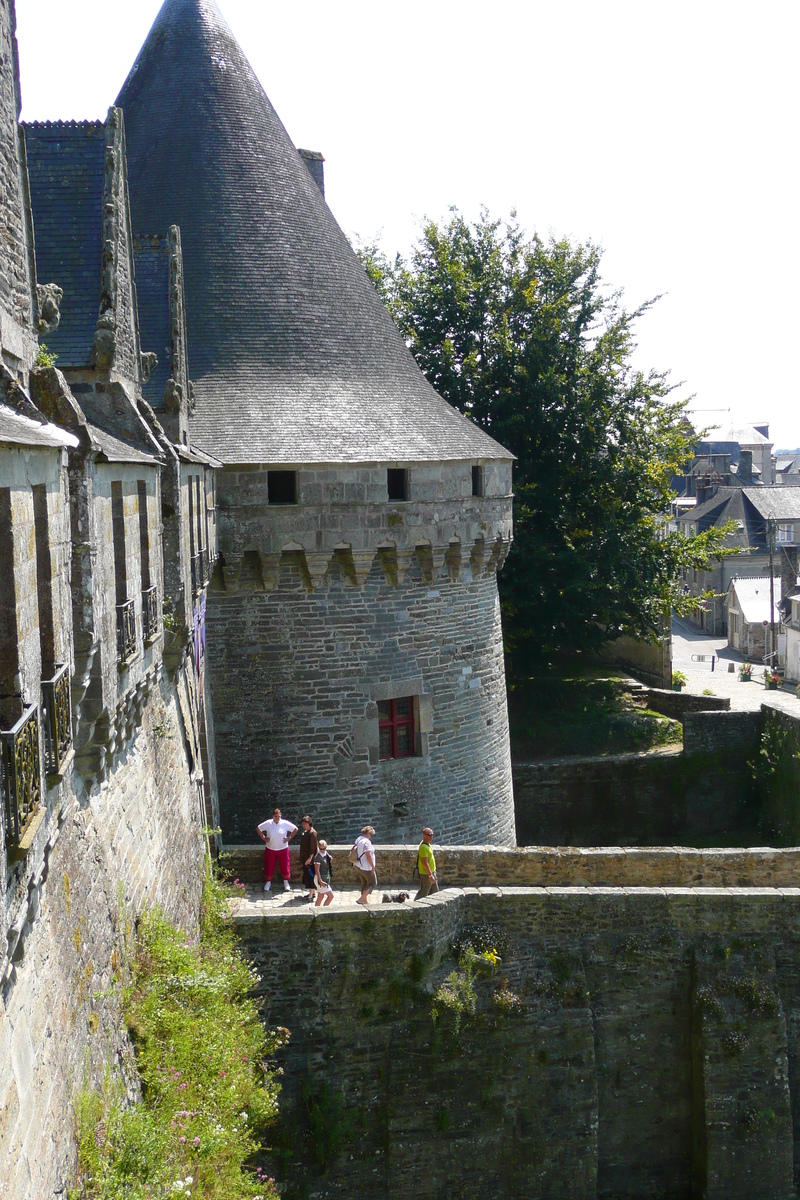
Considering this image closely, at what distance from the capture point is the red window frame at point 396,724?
46.9 feet

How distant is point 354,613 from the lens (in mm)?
13898

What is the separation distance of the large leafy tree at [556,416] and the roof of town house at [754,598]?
19652mm

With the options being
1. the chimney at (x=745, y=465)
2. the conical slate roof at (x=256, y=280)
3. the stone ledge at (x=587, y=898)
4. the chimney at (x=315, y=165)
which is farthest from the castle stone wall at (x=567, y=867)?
the chimney at (x=745, y=465)

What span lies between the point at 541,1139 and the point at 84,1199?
23.6 feet

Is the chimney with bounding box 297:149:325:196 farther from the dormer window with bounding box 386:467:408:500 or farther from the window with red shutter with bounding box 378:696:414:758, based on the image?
the window with red shutter with bounding box 378:696:414:758

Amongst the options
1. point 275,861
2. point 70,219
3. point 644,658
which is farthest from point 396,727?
point 644,658

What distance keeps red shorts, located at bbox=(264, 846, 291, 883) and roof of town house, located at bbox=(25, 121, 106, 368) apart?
6272 mm

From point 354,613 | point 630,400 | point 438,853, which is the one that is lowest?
point 438,853

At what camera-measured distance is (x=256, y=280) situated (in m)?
14.5

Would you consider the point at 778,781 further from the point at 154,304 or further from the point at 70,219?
the point at 70,219

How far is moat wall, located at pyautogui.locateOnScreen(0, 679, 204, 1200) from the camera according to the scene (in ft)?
14.3

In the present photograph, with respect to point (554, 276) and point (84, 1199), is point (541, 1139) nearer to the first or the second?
point (84, 1199)

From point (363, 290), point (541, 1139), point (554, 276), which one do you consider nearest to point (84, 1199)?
point (541, 1139)

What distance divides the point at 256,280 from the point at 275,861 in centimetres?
747
